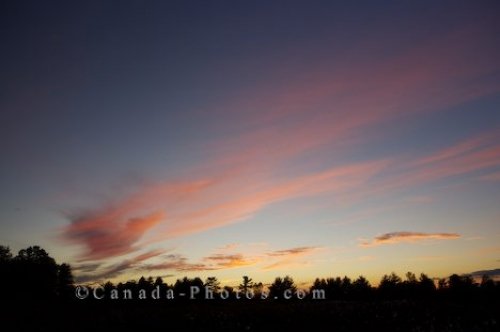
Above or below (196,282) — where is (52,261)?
above

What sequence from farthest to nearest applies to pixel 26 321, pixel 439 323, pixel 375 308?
pixel 375 308 → pixel 26 321 → pixel 439 323

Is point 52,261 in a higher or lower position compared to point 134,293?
higher

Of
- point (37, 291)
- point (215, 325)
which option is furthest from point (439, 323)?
point (37, 291)

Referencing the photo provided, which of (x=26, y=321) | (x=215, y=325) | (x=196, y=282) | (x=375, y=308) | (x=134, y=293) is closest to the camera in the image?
(x=215, y=325)

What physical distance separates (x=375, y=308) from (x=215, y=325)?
9.79m

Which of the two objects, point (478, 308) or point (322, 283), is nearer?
point (478, 308)

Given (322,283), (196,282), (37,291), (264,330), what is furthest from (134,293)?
(264,330)

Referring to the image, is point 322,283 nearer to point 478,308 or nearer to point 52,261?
point 52,261

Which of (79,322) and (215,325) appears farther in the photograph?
(79,322)

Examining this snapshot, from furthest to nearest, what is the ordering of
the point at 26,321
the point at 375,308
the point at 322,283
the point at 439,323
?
the point at 322,283 < the point at 375,308 < the point at 26,321 < the point at 439,323

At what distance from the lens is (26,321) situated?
22.6 meters

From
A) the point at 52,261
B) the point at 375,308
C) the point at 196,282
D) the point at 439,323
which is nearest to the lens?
the point at 439,323

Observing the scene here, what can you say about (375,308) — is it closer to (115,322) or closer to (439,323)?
(439,323)

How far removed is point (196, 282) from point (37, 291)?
53502mm
